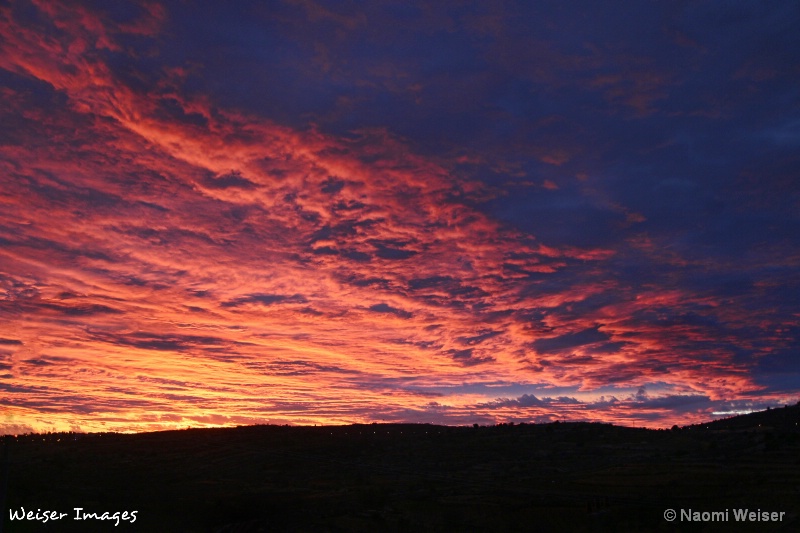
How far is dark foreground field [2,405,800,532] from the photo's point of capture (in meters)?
36.5

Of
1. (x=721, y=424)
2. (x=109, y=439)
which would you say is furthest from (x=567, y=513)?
(x=109, y=439)

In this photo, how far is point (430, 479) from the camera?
167 ft

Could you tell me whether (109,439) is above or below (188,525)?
above

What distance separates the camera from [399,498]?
44000 millimetres

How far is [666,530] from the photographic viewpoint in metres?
32.1

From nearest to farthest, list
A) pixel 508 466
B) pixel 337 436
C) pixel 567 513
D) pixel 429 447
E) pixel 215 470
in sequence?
pixel 567 513, pixel 508 466, pixel 215 470, pixel 429 447, pixel 337 436

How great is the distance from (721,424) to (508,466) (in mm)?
33452

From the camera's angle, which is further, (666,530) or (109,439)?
(109,439)

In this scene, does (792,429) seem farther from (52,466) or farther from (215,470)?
(52,466)

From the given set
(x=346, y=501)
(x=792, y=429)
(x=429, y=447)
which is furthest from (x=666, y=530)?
(x=429, y=447)

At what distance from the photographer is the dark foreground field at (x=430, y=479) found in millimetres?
36469

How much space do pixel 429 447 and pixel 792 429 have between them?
36.8 metres

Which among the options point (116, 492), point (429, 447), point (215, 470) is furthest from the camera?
point (429, 447)

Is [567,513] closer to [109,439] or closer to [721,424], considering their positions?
[721,424]
